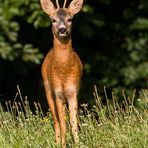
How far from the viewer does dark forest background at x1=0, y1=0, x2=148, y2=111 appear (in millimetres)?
13531

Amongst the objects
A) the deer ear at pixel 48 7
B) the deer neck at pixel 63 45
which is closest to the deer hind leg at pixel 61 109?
the deer neck at pixel 63 45

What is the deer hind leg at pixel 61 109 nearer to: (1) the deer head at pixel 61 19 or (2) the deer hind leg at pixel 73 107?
(2) the deer hind leg at pixel 73 107

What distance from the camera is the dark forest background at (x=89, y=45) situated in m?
13.5

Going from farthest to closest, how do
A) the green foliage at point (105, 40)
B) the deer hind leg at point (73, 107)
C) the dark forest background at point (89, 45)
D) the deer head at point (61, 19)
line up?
the green foliage at point (105, 40) < the dark forest background at point (89, 45) < the deer hind leg at point (73, 107) < the deer head at point (61, 19)

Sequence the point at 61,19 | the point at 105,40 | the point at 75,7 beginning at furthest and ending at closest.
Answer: the point at 105,40 → the point at 75,7 → the point at 61,19

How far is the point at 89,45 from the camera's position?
17.1 m

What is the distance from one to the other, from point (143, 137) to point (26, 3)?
21.3ft

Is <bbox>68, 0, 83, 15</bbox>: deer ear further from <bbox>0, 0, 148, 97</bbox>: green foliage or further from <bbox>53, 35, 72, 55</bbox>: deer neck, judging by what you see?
<bbox>0, 0, 148, 97</bbox>: green foliage

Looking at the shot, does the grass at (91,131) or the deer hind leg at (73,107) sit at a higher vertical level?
the deer hind leg at (73,107)

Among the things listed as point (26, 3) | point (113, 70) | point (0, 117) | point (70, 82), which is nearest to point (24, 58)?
point (26, 3)

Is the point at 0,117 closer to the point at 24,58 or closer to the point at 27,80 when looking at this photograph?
the point at 24,58

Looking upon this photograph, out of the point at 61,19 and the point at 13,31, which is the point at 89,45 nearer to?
the point at 13,31

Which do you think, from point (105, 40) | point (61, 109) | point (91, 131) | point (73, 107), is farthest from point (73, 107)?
point (105, 40)

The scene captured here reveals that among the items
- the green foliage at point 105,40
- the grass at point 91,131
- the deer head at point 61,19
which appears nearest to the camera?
the grass at point 91,131
